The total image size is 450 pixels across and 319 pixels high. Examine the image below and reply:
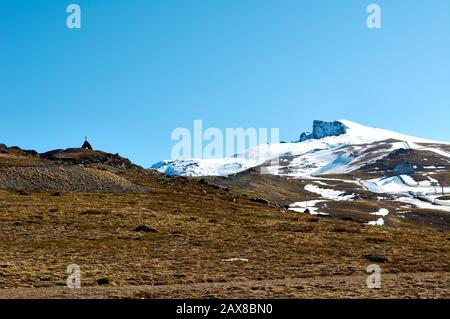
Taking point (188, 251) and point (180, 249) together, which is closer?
point (188, 251)

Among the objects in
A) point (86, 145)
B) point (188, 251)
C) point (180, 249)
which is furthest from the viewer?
point (86, 145)

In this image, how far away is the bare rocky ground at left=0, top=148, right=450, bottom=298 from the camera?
29531 millimetres

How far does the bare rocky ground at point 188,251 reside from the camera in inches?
1163

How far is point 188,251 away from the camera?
45.1 meters

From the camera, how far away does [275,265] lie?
128ft

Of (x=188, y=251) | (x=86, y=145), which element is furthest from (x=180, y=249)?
(x=86, y=145)

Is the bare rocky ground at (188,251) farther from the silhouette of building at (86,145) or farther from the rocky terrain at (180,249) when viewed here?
the silhouette of building at (86,145)

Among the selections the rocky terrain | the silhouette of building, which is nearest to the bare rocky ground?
the rocky terrain

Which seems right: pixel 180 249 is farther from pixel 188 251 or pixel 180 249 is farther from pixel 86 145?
pixel 86 145

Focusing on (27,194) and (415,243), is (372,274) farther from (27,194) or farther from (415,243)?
(27,194)

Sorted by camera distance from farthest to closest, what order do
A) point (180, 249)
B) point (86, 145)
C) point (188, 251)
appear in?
point (86, 145), point (180, 249), point (188, 251)
